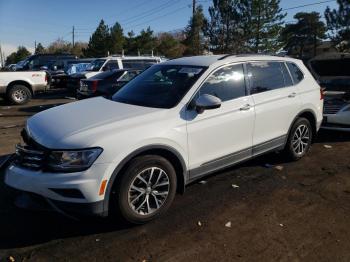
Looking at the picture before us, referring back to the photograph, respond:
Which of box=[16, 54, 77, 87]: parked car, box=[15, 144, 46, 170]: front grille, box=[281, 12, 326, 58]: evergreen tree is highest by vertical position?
box=[281, 12, 326, 58]: evergreen tree

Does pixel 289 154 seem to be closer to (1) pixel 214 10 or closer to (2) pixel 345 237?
(2) pixel 345 237

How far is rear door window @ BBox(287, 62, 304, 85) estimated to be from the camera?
19.4 feet

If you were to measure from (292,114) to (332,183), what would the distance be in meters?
1.15

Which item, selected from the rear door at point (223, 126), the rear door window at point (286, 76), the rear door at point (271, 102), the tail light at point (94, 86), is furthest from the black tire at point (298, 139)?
the tail light at point (94, 86)

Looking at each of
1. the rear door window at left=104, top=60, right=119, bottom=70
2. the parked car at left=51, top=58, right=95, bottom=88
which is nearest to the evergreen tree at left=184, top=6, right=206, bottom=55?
the parked car at left=51, top=58, right=95, bottom=88

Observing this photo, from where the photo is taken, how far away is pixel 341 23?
40.1 metres

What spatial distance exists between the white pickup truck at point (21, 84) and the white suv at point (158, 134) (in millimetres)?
9813

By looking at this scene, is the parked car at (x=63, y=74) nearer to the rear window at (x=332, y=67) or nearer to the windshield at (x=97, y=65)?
the windshield at (x=97, y=65)

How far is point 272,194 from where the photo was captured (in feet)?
15.9

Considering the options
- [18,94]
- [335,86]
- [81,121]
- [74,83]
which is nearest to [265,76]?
[81,121]

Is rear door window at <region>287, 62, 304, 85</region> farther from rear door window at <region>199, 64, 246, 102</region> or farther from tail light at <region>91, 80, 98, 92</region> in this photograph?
tail light at <region>91, 80, 98, 92</region>

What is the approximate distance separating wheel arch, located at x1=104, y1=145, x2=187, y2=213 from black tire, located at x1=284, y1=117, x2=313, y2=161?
7.40 feet

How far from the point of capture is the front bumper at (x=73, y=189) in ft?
11.6

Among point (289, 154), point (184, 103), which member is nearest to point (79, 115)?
point (184, 103)
